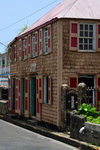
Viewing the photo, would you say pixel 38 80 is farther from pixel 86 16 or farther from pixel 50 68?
pixel 86 16

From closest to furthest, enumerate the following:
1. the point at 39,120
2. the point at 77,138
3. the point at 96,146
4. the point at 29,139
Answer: the point at 96,146 < the point at 77,138 < the point at 29,139 < the point at 39,120

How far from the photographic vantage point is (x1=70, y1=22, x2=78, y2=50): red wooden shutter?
2002cm

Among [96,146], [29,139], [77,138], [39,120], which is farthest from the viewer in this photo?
[39,120]

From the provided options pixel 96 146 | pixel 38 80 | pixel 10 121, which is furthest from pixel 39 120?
pixel 96 146

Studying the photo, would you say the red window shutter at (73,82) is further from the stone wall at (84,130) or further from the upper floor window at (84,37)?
the stone wall at (84,130)

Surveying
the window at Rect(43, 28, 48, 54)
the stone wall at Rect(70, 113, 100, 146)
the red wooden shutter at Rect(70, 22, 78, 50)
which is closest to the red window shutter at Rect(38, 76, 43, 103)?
the window at Rect(43, 28, 48, 54)

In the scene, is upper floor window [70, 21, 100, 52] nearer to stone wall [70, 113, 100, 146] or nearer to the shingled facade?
the shingled facade

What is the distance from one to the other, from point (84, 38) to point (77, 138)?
6.08m

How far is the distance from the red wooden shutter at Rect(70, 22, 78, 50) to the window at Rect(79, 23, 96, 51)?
0.31 metres

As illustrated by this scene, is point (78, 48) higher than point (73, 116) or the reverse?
higher

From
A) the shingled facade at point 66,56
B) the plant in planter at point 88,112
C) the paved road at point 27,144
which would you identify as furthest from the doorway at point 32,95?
the plant in planter at point 88,112

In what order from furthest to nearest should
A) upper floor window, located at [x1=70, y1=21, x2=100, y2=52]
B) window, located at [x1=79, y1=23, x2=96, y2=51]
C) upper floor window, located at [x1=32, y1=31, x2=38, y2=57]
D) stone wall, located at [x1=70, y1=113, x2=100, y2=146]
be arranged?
upper floor window, located at [x1=32, y1=31, x2=38, y2=57] → window, located at [x1=79, y1=23, x2=96, y2=51] → upper floor window, located at [x1=70, y1=21, x2=100, y2=52] → stone wall, located at [x1=70, y1=113, x2=100, y2=146]

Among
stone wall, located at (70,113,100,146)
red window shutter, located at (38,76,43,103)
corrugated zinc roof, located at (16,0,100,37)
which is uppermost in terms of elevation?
corrugated zinc roof, located at (16,0,100,37)

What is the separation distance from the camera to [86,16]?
20125 millimetres
